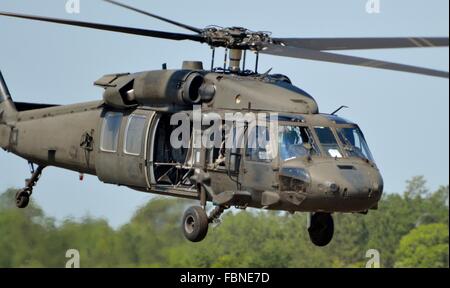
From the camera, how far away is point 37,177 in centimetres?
2411

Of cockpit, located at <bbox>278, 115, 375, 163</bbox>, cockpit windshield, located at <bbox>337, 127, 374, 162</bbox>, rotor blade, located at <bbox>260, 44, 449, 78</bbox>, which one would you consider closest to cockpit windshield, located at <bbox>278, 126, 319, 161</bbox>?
cockpit, located at <bbox>278, 115, 375, 163</bbox>

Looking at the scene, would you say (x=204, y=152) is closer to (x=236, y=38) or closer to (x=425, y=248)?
(x=236, y=38)

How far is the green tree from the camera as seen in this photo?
57.8 metres

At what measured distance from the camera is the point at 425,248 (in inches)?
2341

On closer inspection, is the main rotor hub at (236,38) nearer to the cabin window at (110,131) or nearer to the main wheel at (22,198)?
the cabin window at (110,131)

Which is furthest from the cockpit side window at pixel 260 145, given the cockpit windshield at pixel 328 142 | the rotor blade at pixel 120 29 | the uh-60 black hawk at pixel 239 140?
the rotor blade at pixel 120 29

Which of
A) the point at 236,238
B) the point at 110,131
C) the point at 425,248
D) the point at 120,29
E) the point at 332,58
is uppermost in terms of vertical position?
the point at 120,29

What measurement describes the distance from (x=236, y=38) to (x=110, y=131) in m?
2.67

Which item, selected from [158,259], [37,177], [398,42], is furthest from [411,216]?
[398,42]

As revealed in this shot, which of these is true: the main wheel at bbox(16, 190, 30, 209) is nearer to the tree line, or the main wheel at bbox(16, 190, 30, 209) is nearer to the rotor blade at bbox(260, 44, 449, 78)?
the tree line

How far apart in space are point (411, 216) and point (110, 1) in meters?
41.7

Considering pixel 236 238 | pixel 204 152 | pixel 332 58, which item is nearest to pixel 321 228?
pixel 204 152

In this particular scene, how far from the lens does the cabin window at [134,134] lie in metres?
21.0
